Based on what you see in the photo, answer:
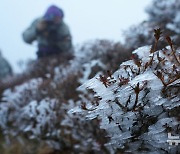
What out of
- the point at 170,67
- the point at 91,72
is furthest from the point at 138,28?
the point at 170,67

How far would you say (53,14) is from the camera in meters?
9.86

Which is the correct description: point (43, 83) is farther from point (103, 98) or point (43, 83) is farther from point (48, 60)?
point (103, 98)

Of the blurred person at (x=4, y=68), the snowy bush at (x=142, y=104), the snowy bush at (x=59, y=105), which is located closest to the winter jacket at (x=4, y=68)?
the blurred person at (x=4, y=68)

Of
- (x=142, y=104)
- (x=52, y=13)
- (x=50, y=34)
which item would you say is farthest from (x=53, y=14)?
(x=142, y=104)

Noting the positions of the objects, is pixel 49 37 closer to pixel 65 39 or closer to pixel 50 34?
pixel 50 34

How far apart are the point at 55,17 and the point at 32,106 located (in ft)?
17.3

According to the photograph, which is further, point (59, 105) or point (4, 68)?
point (4, 68)

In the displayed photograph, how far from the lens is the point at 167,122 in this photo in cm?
197

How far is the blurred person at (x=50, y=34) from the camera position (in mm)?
9914

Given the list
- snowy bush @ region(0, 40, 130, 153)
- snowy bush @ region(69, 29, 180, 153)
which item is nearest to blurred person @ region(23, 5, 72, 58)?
snowy bush @ region(0, 40, 130, 153)

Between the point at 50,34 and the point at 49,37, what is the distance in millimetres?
87

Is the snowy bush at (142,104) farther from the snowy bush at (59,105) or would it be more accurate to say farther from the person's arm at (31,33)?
the person's arm at (31,33)

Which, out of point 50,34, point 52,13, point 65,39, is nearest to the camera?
point 52,13

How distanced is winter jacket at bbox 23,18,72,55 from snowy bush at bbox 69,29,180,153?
329 inches
